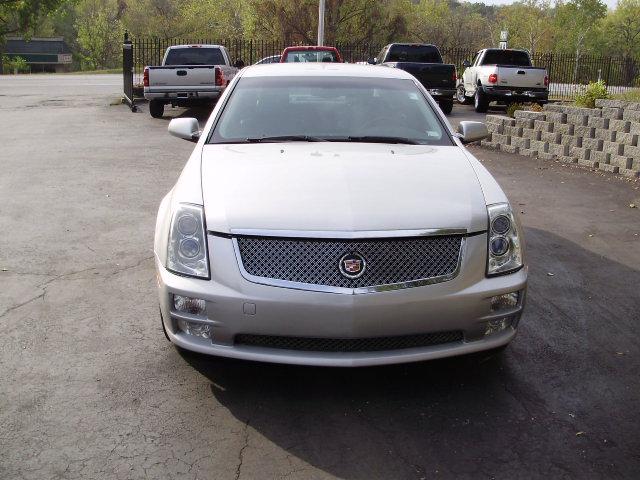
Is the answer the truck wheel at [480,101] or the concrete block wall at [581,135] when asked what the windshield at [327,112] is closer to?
the concrete block wall at [581,135]

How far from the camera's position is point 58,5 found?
200 ft

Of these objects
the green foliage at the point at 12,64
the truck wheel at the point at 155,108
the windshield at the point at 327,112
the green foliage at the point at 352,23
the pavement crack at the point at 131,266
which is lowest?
the green foliage at the point at 12,64

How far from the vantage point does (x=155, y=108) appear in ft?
61.7

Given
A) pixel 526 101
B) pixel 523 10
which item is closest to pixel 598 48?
pixel 523 10

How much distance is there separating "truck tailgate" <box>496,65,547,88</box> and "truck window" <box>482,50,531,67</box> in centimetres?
160

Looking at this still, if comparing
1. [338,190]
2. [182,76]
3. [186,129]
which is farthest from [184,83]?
[338,190]

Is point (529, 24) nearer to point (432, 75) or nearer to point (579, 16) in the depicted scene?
point (579, 16)

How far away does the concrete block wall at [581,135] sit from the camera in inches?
418

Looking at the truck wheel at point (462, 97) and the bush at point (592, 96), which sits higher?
the bush at point (592, 96)

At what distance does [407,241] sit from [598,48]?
273 feet

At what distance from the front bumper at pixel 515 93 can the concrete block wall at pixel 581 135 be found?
24.3ft

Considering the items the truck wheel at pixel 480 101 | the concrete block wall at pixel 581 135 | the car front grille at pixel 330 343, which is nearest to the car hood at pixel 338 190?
the car front grille at pixel 330 343

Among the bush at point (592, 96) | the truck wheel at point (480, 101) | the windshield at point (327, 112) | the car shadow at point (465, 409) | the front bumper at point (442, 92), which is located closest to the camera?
the car shadow at point (465, 409)

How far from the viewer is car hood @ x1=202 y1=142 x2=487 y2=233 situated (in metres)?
3.73
